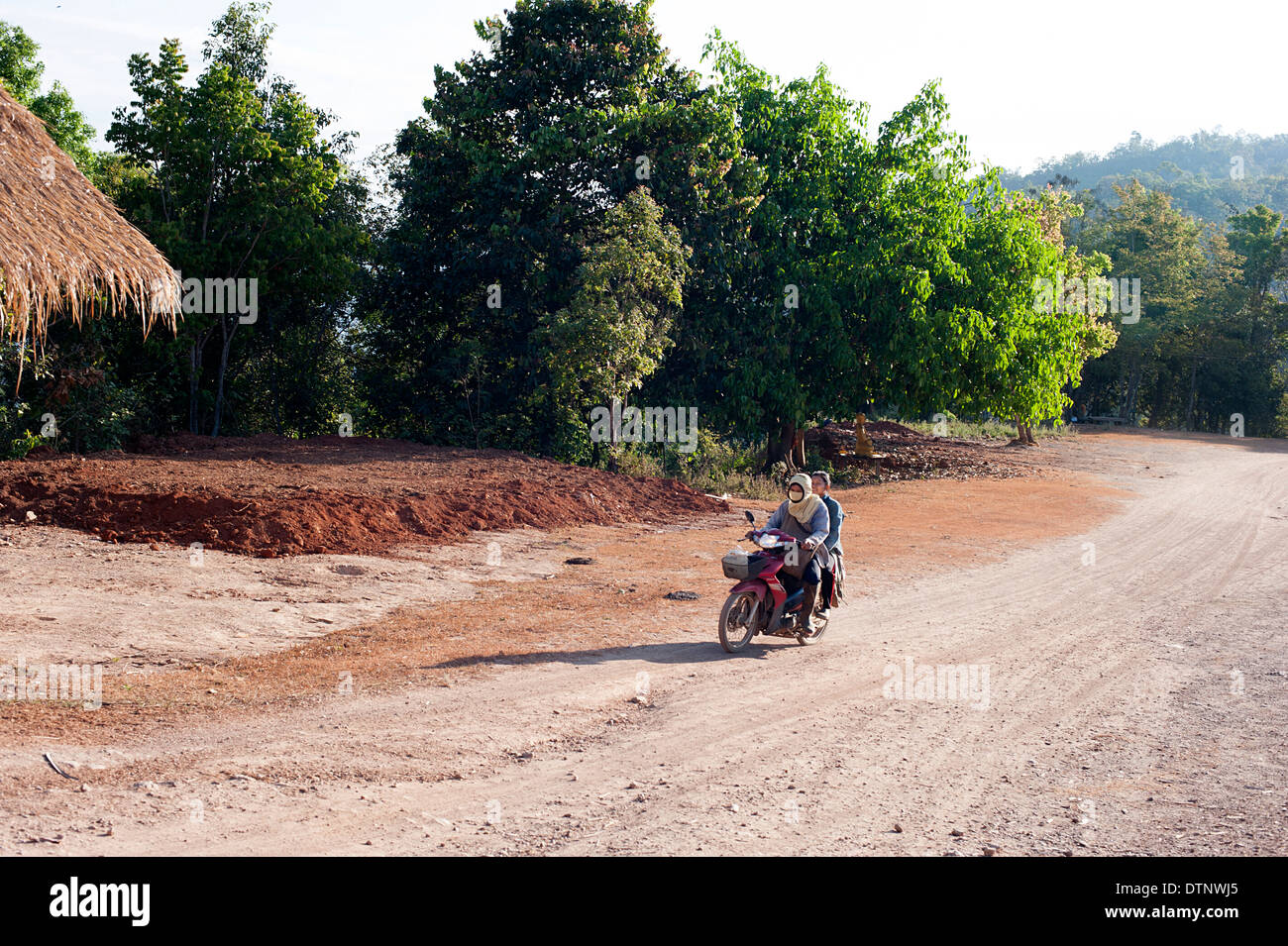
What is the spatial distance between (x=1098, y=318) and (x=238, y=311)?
43.2 metres

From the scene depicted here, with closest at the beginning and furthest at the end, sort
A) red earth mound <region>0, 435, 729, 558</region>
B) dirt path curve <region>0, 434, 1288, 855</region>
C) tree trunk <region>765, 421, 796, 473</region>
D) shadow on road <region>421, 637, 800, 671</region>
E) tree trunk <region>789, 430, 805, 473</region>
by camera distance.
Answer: dirt path curve <region>0, 434, 1288, 855</region> < shadow on road <region>421, 637, 800, 671</region> < red earth mound <region>0, 435, 729, 558</region> < tree trunk <region>765, 421, 796, 473</region> < tree trunk <region>789, 430, 805, 473</region>

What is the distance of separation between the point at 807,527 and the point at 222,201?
16.6 meters

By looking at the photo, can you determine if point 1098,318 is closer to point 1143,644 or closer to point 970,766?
point 1143,644

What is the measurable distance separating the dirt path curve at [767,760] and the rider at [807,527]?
544mm

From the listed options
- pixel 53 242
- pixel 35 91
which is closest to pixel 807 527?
pixel 53 242

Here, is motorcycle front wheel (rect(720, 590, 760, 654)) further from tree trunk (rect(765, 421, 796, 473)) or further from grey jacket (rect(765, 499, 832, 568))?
tree trunk (rect(765, 421, 796, 473))

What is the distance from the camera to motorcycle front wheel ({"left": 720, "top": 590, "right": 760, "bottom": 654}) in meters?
9.24

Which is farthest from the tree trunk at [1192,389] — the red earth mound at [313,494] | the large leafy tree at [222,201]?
the large leafy tree at [222,201]

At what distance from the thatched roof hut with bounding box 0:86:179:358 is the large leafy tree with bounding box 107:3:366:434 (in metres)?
6.32

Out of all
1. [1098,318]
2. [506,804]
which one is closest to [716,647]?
[506,804]

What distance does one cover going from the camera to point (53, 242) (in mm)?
11719

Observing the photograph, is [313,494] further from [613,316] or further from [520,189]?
[520,189]

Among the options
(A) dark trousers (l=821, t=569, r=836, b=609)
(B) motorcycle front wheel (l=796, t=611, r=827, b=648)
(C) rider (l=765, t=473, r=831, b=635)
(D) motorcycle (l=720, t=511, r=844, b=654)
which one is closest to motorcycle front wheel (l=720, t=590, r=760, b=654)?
(D) motorcycle (l=720, t=511, r=844, b=654)

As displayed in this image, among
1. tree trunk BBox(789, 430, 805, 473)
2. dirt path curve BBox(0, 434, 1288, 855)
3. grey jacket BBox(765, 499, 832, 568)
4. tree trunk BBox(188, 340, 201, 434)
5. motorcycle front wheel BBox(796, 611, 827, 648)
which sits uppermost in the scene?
tree trunk BBox(188, 340, 201, 434)
